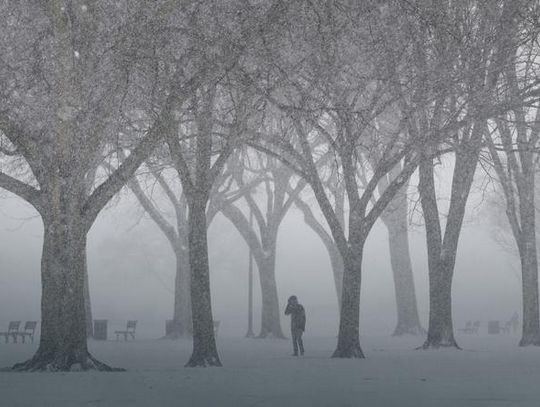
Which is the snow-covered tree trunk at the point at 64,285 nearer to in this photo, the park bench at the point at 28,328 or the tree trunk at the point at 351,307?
the tree trunk at the point at 351,307

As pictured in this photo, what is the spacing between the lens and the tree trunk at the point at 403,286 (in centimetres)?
3388

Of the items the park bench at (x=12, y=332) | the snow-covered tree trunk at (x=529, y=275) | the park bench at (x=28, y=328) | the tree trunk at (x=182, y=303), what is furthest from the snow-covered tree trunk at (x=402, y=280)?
the park bench at (x=12, y=332)

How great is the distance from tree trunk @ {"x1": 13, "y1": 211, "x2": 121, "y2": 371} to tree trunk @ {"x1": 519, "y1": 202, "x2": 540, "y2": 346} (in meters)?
14.6

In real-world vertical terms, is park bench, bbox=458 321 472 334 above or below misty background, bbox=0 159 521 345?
below

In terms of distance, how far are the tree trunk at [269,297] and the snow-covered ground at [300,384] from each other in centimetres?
1190

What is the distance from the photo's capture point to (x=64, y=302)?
54.1 ft

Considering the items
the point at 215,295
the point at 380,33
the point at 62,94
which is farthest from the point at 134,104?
the point at 215,295

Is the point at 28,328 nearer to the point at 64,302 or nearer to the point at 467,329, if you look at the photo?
the point at 64,302

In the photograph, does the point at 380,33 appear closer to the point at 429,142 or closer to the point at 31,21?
the point at 429,142

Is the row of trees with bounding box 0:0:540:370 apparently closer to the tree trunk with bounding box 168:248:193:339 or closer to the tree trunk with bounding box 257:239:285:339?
the tree trunk with bounding box 168:248:193:339

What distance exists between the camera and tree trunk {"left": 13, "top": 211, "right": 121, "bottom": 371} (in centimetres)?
1647

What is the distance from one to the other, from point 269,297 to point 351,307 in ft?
42.2

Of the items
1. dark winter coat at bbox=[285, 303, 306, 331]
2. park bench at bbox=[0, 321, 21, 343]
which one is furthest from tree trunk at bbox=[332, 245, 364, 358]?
park bench at bbox=[0, 321, 21, 343]

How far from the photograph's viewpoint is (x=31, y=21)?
15750mm
